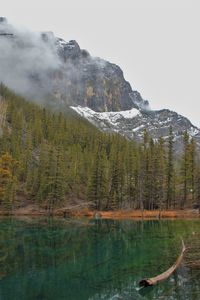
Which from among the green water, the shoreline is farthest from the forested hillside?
the green water

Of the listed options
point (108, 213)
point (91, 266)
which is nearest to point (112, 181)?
point (108, 213)

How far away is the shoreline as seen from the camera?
83.3m

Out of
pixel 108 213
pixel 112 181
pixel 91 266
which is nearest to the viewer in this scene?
pixel 91 266

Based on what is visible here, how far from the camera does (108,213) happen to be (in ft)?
300

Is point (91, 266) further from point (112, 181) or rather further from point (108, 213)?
point (112, 181)

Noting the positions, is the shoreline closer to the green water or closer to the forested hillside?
the forested hillside

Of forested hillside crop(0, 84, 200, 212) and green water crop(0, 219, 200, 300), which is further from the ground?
forested hillside crop(0, 84, 200, 212)

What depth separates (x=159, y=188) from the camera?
9506 cm

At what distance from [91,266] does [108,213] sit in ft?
198

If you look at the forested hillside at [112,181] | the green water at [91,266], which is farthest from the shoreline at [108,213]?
the green water at [91,266]

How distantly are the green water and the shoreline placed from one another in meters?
31.9

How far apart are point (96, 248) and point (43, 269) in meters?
11.2

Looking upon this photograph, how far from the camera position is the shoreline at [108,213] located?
83312mm

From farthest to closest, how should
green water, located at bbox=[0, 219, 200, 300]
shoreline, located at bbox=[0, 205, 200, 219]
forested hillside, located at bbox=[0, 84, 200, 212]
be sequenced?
1. forested hillside, located at bbox=[0, 84, 200, 212]
2. shoreline, located at bbox=[0, 205, 200, 219]
3. green water, located at bbox=[0, 219, 200, 300]
